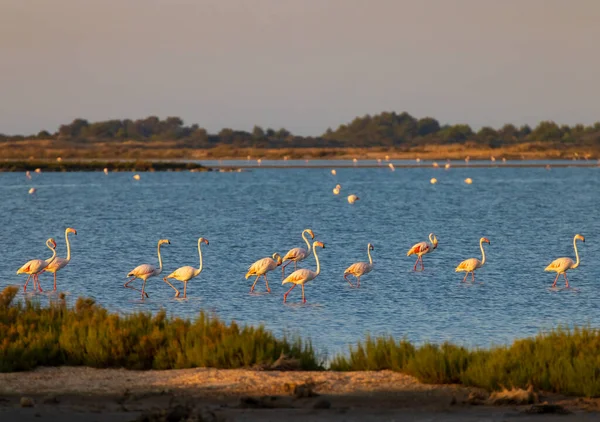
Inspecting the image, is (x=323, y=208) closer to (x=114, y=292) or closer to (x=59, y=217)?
(x=59, y=217)

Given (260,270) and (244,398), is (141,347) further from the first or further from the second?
(260,270)

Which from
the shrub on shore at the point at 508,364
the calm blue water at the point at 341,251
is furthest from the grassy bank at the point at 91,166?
the shrub on shore at the point at 508,364

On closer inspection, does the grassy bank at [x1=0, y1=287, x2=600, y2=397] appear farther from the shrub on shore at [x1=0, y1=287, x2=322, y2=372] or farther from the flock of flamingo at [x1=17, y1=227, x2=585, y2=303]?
the flock of flamingo at [x1=17, y1=227, x2=585, y2=303]

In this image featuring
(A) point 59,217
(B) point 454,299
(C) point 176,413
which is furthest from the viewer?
(A) point 59,217

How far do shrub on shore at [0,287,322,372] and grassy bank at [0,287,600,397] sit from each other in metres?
0.01

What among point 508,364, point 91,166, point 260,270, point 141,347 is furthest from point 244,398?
point 91,166

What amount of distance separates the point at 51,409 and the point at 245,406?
5.85ft

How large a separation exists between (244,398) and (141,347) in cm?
252

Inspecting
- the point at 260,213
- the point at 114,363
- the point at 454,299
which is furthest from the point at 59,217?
the point at 114,363

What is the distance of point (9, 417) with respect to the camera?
9320 mm

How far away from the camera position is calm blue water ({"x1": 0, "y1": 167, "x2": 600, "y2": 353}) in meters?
18.5

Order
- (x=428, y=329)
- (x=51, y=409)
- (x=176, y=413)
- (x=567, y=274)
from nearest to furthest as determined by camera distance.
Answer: (x=176, y=413) → (x=51, y=409) → (x=428, y=329) → (x=567, y=274)

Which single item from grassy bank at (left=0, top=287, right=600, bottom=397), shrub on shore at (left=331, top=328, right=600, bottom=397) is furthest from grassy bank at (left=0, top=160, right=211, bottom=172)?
shrub on shore at (left=331, top=328, right=600, bottom=397)

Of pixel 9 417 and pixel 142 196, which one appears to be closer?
pixel 9 417
